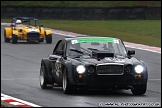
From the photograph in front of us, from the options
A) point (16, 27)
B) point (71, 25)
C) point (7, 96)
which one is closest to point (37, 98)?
point (7, 96)

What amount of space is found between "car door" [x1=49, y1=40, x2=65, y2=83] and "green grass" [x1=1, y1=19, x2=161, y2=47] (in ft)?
57.2

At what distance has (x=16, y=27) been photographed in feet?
115

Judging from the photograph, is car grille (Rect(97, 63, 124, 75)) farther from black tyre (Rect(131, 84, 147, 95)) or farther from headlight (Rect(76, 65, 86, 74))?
black tyre (Rect(131, 84, 147, 95))

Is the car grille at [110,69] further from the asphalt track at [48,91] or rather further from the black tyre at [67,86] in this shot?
the black tyre at [67,86]

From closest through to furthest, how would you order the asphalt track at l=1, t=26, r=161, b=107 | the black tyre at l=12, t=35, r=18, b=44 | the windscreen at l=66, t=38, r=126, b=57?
the asphalt track at l=1, t=26, r=161, b=107 → the windscreen at l=66, t=38, r=126, b=57 → the black tyre at l=12, t=35, r=18, b=44

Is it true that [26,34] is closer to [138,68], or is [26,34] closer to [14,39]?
[14,39]

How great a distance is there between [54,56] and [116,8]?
37204 millimetres

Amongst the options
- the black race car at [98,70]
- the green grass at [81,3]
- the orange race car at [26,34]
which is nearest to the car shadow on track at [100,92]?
the black race car at [98,70]

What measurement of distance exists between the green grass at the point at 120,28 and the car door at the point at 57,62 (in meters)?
17.4

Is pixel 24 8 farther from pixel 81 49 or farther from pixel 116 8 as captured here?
pixel 81 49

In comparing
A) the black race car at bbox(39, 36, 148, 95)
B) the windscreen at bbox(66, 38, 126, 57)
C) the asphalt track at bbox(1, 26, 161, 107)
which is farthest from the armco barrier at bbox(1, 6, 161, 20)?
the black race car at bbox(39, 36, 148, 95)

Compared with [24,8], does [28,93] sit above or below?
below

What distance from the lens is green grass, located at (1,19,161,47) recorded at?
3747cm

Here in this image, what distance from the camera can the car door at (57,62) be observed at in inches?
597
